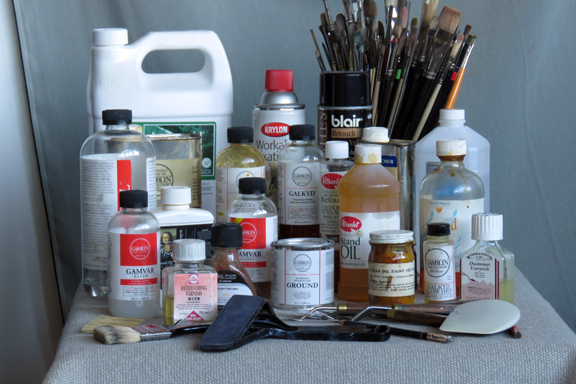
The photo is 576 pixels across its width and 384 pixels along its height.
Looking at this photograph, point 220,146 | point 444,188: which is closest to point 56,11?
point 220,146

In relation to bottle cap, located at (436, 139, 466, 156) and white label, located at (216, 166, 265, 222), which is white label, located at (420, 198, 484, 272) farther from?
white label, located at (216, 166, 265, 222)

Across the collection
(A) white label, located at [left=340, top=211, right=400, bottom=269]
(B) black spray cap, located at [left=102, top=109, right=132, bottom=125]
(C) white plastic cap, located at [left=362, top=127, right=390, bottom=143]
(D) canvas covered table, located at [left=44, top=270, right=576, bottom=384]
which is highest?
A: (B) black spray cap, located at [left=102, top=109, right=132, bottom=125]

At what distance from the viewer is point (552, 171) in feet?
4.39

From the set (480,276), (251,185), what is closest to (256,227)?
(251,185)

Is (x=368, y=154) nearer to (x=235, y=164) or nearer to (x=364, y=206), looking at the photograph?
(x=364, y=206)

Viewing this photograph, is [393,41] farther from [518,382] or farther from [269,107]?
Answer: [518,382]

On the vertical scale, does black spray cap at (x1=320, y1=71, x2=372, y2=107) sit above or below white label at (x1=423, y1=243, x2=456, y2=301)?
above

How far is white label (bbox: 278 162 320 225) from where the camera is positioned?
2.83 feet

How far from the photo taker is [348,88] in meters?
0.90

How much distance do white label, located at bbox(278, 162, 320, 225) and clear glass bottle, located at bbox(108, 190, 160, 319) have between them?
0.63ft

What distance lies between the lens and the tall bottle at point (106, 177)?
2.68ft

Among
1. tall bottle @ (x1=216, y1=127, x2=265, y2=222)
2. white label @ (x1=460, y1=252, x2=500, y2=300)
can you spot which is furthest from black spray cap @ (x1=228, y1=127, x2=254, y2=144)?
white label @ (x1=460, y1=252, x2=500, y2=300)

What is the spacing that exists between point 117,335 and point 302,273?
0.21 m

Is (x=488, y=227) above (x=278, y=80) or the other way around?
the other way around
